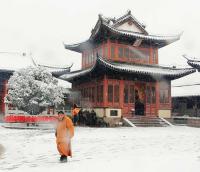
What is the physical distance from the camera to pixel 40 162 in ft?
33.1

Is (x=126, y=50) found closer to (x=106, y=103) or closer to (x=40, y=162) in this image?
(x=106, y=103)

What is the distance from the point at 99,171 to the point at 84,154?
11.8ft

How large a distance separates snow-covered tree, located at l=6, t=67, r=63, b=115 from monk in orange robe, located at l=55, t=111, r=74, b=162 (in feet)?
57.3

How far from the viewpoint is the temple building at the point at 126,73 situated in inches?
1150

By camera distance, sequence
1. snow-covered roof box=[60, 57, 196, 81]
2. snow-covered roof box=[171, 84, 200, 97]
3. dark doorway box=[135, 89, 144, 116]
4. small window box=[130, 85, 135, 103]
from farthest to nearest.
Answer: snow-covered roof box=[171, 84, 200, 97] < dark doorway box=[135, 89, 144, 116] < small window box=[130, 85, 135, 103] < snow-covered roof box=[60, 57, 196, 81]

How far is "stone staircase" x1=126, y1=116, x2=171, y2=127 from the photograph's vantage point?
28.5 metres

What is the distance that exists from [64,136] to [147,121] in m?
19.9

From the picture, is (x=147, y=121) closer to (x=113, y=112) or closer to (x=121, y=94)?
(x=113, y=112)

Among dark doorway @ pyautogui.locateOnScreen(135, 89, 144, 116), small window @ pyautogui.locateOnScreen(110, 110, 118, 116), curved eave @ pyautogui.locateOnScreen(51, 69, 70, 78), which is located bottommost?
small window @ pyautogui.locateOnScreen(110, 110, 118, 116)

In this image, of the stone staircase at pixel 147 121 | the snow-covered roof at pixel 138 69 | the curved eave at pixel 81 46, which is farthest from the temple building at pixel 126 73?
the stone staircase at pixel 147 121

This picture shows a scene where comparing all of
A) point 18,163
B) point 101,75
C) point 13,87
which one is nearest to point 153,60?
point 101,75

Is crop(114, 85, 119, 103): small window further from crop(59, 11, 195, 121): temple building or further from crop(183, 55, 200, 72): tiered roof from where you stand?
crop(183, 55, 200, 72): tiered roof

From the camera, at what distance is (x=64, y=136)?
390 inches

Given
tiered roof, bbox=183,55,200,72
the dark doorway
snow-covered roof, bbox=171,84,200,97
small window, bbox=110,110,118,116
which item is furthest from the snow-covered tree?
snow-covered roof, bbox=171,84,200,97
